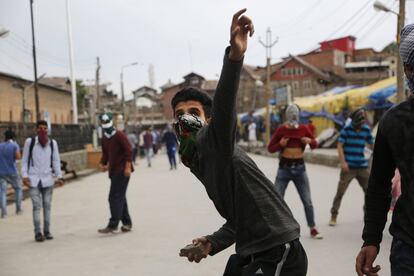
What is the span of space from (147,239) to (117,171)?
1.28m

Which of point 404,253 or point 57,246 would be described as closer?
point 404,253

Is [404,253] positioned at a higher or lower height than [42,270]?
higher

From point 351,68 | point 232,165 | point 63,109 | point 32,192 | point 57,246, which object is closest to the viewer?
point 232,165

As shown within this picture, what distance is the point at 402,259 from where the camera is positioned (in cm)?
206

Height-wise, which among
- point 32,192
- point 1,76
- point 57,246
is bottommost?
point 57,246

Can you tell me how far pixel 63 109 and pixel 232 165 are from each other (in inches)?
1835

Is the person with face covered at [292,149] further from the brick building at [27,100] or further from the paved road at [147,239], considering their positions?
the brick building at [27,100]

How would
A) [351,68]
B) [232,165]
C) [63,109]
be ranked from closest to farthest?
[232,165] < [63,109] < [351,68]

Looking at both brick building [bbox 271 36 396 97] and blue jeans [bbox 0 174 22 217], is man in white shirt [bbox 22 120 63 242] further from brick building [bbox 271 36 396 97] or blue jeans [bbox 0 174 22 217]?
brick building [bbox 271 36 396 97]

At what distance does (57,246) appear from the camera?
281 inches

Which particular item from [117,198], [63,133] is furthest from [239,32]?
[63,133]

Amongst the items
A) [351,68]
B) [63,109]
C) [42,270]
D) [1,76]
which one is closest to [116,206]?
[42,270]

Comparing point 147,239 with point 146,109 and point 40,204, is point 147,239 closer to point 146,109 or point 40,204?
point 40,204

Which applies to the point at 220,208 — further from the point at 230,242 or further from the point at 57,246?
the point at 57,246
